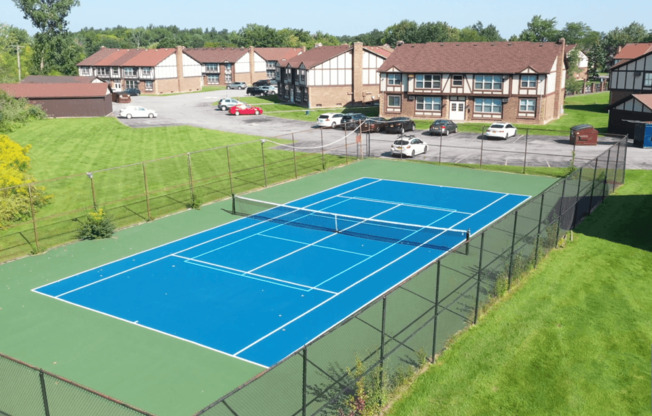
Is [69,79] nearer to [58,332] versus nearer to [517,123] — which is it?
[517,123]

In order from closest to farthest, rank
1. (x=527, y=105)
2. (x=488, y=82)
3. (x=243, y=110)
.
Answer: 1. (x=527, y=105)
2. (x=488, y=82)
3. (x=243, y=110)

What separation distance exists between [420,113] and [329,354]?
58.5m

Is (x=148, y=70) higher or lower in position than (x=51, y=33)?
lower

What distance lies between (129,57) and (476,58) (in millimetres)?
70622

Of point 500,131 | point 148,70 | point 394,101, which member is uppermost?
point 148,70

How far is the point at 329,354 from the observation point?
53.1ft

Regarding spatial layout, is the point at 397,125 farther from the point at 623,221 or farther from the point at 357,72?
the point at 623,221

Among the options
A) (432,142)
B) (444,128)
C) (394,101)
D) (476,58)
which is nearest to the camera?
(432,142)

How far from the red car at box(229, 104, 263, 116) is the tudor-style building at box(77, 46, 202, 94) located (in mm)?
35737

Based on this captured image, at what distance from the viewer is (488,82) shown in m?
67.1

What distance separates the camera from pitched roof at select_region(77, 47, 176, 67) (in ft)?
354

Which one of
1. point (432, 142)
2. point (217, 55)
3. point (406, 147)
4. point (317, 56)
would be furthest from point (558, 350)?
point (217, 55)

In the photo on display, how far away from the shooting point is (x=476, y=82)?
67.7 meters

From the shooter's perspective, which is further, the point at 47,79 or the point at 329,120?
the point at 47,79
